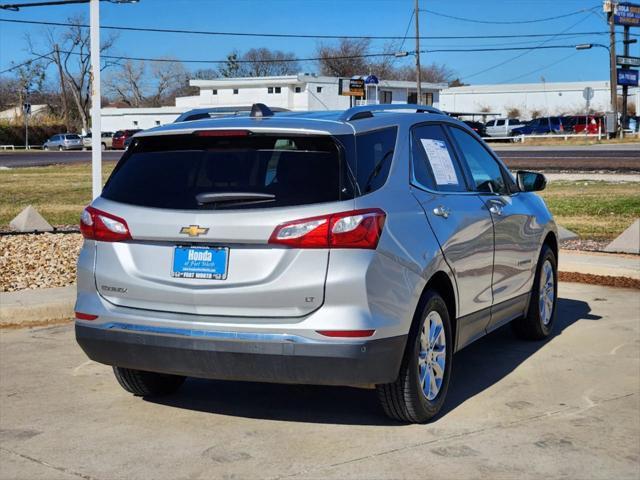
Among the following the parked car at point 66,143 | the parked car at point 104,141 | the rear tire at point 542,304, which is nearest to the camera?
the rear tire at point 542,304

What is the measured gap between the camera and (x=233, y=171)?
16.6 ft

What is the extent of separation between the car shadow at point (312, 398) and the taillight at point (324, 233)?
1.23 m

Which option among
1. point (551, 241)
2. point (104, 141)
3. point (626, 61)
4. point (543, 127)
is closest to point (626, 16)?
point (626, 61)

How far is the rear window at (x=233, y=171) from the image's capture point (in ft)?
16.0

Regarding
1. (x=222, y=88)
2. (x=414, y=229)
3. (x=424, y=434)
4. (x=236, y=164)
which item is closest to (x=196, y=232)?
(x=236, y=164)

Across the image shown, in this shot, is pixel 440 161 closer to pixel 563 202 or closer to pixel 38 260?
pixel 38 260

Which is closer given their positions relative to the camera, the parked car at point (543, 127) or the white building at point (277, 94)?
the parked car at point (543, 127)

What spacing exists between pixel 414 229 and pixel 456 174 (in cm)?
112

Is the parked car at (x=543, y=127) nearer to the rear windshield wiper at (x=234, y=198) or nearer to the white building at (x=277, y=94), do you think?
the white building at (x=277, y=94)

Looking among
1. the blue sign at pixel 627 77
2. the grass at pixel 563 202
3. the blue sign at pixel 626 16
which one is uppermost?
the blue sign at pixel 626 16

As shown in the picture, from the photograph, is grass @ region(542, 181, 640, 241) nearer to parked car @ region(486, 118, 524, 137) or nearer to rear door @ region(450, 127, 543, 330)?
rear door @ region(450, 127, 543, 330)

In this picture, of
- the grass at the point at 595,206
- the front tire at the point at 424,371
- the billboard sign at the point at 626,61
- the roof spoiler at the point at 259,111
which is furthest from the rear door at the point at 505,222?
the billboard sign at the point at 626,61

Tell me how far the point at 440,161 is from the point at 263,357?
193cm

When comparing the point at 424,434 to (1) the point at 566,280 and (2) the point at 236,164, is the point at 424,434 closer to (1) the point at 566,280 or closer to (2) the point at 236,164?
(2) the point at 236,164
